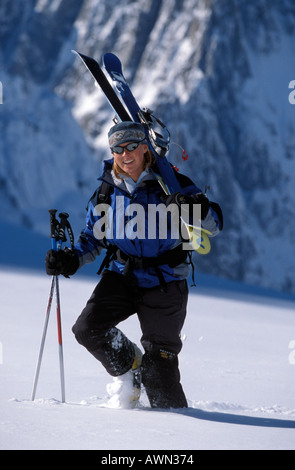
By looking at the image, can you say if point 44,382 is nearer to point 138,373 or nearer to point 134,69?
point 138,373

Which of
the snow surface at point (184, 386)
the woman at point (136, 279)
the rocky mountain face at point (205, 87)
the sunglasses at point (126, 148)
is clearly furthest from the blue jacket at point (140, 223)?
the rocky mountain face at point (205, 87)

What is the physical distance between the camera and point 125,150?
4039mm

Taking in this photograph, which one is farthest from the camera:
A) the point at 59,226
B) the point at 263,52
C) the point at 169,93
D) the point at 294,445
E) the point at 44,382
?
the point at 263,52

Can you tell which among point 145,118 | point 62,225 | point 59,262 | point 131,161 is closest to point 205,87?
point 145,118

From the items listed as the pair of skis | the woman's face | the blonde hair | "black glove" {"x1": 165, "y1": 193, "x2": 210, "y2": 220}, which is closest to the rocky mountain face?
the pair of skis

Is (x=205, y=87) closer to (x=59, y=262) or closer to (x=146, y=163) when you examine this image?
(x=146, y=163)

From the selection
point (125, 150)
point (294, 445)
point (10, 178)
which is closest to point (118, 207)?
point (125, 150)

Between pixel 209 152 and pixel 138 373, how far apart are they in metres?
127

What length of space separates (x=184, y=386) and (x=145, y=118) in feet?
5.57

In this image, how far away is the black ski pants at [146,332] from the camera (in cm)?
388

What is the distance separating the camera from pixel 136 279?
13.1 ft

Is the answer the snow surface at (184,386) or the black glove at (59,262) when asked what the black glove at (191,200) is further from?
the snow surface at (184,386)

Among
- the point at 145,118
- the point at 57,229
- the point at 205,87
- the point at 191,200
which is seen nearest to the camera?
the point at 191,200

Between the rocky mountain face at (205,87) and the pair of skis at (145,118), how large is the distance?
114736 millimetres
